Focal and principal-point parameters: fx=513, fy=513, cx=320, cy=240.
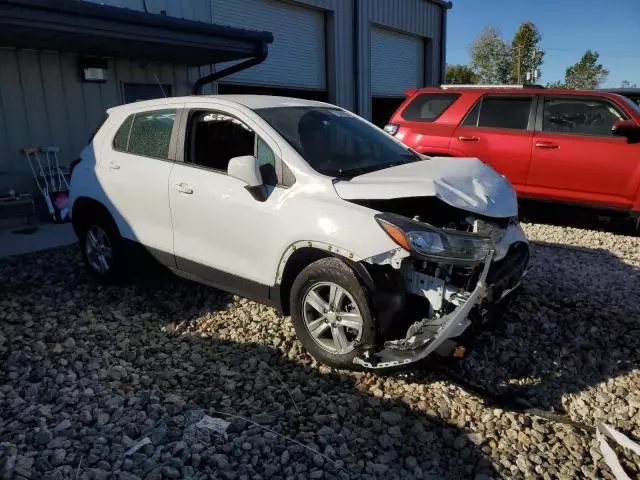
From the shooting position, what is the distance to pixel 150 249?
4.49 metres

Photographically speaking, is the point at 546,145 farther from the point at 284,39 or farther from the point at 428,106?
the point at 284,39

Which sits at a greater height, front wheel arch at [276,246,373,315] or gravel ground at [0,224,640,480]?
front wheel arch at [276,246,373,315]

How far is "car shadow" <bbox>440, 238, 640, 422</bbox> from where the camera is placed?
335 centimetres

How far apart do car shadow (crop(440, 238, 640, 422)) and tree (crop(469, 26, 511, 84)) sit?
43978 millimetres

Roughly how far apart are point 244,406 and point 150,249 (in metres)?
1.93

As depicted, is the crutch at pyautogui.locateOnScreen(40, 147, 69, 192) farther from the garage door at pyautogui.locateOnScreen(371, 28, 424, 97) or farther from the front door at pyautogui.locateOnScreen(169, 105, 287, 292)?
the garage door at pyautogui.locateOnScreen(371, 28, 424, 97)

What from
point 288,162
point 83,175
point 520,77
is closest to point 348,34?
point 83,175

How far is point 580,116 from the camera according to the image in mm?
6758

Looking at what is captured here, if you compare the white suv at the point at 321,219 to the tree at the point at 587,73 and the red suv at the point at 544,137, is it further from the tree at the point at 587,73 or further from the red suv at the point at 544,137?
the tree at the point at 587,73

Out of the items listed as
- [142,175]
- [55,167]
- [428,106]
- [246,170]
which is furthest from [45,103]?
[246,170]

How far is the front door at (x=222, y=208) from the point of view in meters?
3.65

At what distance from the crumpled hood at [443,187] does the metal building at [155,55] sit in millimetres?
4843

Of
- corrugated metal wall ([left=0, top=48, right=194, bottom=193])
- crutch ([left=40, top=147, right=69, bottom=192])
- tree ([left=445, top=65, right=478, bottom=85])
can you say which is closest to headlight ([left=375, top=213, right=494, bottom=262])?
crutch ([left=40, top=147, right=69, bottom=192])

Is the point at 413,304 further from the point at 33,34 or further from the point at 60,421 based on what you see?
the point at 33,34
